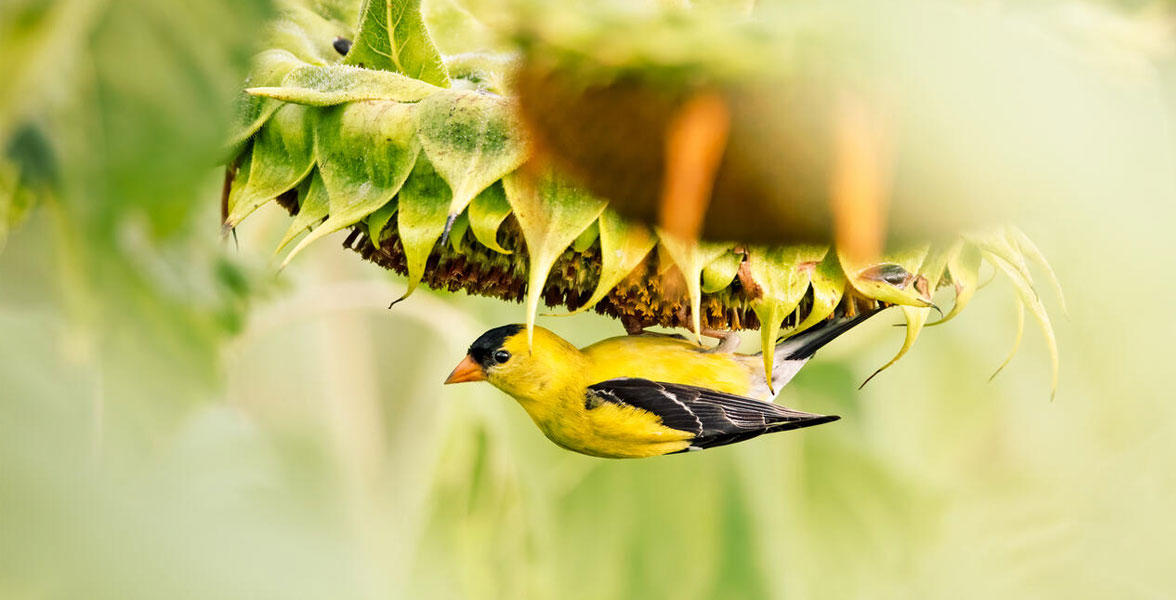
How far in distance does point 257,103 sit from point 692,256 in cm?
25

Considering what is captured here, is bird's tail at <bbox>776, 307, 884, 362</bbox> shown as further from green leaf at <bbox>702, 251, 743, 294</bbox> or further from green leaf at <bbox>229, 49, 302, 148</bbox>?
green leaf at <bbox>229, 49, 302, 148</bbox>

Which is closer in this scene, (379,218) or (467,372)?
(379,218)

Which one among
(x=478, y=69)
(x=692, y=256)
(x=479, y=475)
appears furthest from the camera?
(x=479, y=475)

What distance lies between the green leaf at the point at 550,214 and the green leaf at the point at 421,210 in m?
0.04

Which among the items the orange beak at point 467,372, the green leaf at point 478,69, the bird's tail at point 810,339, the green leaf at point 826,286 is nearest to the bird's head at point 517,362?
the orange beak at point 467,372

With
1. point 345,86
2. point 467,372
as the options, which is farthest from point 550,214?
point 467,372

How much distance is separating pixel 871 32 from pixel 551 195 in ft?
1.03

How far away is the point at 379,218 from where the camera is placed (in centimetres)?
60

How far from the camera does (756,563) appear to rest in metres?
1.56

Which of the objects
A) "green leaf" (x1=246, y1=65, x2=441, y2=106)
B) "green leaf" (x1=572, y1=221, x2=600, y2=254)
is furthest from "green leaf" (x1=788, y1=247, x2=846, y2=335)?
"green leaf" (x1=246, y1=65, x2=441, y2=106)

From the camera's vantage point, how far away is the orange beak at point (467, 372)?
953 mm

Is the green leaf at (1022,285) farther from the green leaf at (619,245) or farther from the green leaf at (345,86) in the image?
the green leaf at (345,86)

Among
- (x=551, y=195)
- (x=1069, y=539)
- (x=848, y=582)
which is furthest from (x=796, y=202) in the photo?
(x=1069, y=539)

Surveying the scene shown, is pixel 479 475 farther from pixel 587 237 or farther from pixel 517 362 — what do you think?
pixel 587 237
